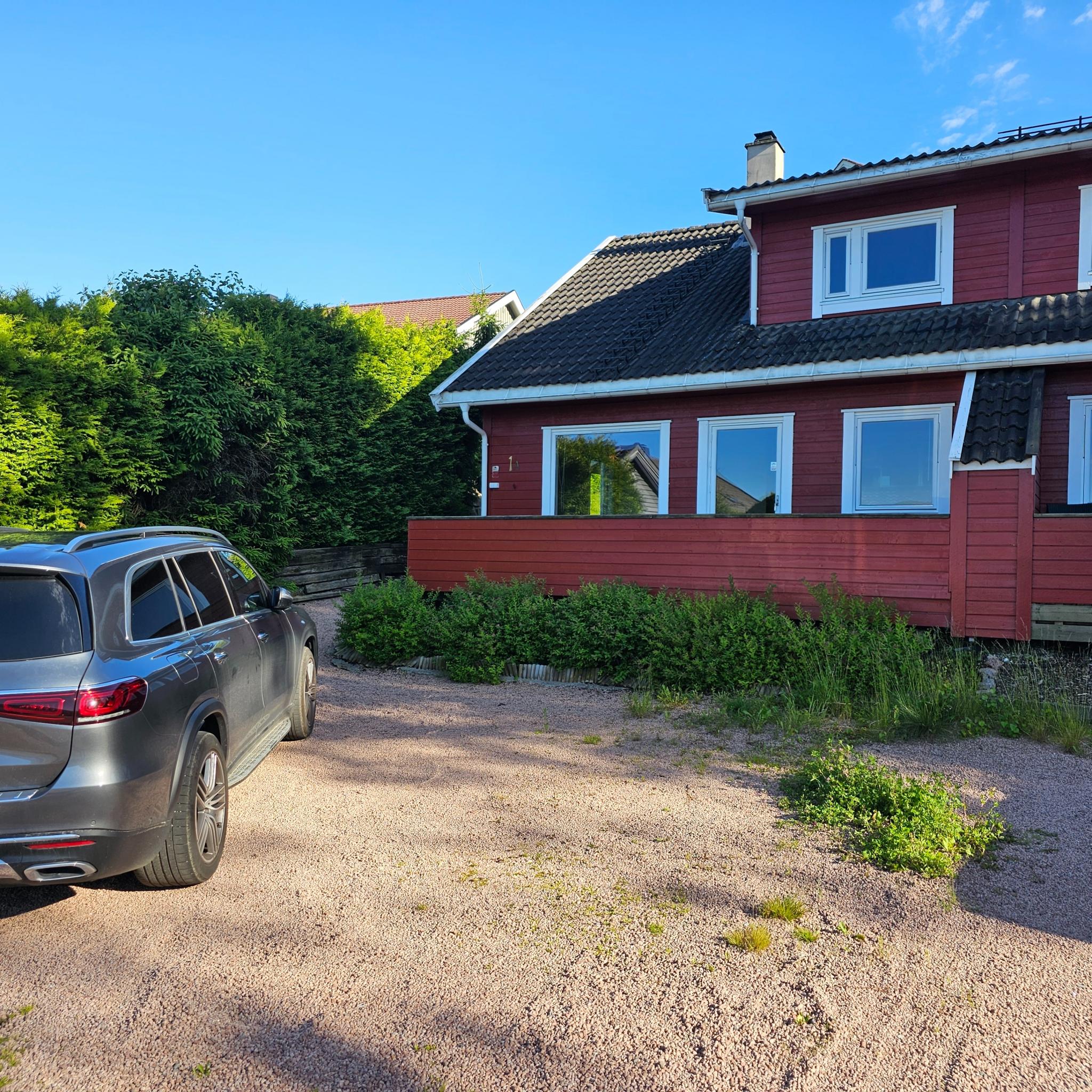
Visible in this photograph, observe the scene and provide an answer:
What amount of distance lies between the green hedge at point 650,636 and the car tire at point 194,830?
16.6 feet

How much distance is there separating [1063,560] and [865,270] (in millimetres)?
5500

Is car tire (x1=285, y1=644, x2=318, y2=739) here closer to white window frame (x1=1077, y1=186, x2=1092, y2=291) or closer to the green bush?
the green bush

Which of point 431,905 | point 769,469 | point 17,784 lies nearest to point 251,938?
point 431,905

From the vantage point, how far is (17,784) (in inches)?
126

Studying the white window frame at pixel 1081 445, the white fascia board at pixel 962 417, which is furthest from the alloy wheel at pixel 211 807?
the white window frame at pixel 1081 445

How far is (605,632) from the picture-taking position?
9.02 metres

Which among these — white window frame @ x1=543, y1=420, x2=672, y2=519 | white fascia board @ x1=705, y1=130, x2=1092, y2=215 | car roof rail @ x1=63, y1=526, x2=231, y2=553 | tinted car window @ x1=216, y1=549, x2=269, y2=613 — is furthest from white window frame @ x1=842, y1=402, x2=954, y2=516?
car roof rail @ x1=63, y1=526, x2=231, y2=553

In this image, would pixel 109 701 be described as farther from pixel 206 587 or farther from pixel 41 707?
pixel 206 587

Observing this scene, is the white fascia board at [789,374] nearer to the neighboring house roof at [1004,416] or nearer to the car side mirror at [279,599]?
the neighboring house roof at [1004,416]

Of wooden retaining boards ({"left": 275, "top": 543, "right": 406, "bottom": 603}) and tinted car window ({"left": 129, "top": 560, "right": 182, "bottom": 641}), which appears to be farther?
wooden retaining boards ({"left": 275, "top": 543, "right": 406, "bottom": 603})

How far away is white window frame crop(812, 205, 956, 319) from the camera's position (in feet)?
38.1

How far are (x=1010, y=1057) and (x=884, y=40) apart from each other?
12629mm

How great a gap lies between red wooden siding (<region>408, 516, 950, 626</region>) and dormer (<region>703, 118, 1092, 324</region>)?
4293 mm

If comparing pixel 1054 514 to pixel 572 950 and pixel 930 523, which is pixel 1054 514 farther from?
pixel 572 950
